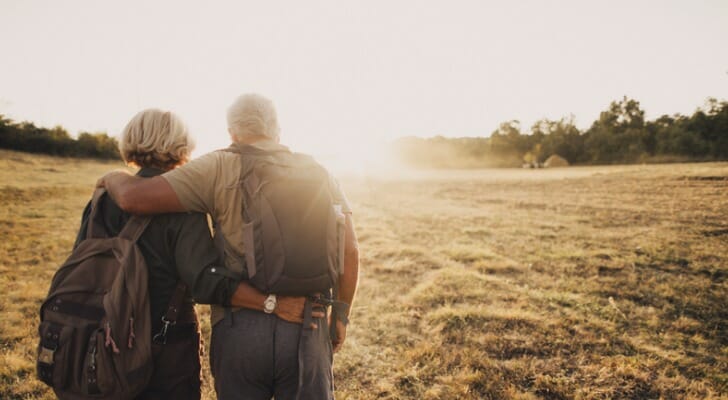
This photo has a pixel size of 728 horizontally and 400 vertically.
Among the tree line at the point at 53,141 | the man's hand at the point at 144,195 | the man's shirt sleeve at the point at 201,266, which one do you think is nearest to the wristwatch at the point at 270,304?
the man's shirt sleeve at the point at 201,266

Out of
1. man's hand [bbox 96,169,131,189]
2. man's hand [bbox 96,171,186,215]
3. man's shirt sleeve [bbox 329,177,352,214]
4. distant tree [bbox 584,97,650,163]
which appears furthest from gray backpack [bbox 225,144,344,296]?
distant tree [bbox 584,97,650,163]

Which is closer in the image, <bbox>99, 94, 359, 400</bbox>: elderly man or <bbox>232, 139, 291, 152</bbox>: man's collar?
<bbox>99, 94, 359, 400</bbox>: elderly man

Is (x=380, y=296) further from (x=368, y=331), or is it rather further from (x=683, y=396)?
(x=683, y=396)

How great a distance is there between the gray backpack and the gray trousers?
22 cm

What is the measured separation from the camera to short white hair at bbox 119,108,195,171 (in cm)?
216

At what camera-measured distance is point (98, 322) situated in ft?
6.12

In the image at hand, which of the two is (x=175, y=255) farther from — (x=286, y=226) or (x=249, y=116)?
(x=249, y=116)

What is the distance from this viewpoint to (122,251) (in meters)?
1.94

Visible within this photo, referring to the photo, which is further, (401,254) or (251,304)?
(401,254)

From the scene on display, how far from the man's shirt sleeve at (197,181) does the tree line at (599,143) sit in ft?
173

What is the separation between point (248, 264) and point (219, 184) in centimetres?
47

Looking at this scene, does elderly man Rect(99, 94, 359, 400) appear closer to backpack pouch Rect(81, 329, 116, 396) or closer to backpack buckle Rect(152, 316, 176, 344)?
backpack buckle Rect(152, 316, 176, 344)

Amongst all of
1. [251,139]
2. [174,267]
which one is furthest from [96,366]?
[251,139]

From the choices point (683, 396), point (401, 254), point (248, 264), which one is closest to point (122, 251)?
point (248, 264)
